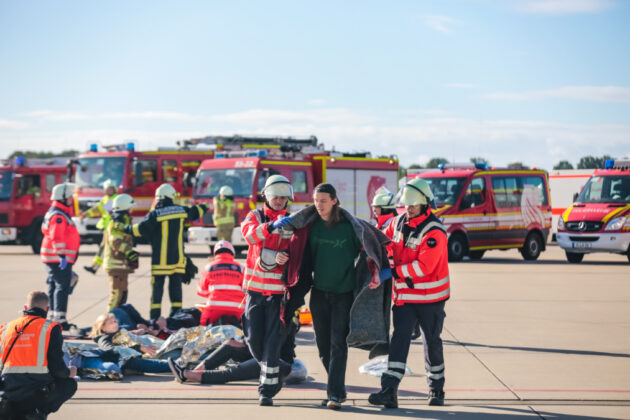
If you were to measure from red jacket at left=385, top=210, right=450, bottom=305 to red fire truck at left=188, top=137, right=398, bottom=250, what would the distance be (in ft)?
44.3

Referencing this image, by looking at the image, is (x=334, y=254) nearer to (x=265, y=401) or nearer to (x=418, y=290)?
(x=418, y=290)

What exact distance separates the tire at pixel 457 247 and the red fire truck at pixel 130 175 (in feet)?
23.4

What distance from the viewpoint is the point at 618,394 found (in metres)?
6.99

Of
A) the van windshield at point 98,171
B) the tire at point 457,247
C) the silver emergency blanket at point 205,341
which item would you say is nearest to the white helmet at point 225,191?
the van windshield at point 98,171

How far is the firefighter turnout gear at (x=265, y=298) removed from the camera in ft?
21.4

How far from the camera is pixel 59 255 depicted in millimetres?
10156

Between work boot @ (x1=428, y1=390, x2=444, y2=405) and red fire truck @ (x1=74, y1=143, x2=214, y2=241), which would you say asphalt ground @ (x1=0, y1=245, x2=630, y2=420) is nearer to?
work boot @ (x1=428, y1=390, x2=444, y2=405)

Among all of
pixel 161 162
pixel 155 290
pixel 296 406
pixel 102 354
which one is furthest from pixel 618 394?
pixel 161 162

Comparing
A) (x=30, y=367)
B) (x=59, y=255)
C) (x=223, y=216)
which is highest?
(x=223, y=216)

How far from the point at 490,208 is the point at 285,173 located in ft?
17.4

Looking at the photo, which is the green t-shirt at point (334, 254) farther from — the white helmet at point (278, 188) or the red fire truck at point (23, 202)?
the red fire truck at point (23, 202)

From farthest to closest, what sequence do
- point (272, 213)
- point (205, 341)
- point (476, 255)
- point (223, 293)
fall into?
point (476, 255) → point (223, 293) → point (205, 341) → point (272, 213)

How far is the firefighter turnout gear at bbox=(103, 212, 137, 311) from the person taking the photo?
995cm

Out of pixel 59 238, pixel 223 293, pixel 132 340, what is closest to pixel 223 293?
pixel 223 293
